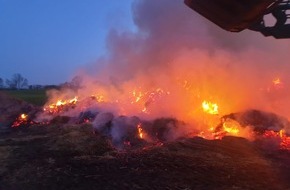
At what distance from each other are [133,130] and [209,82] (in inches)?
217

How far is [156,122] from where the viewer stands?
17.1 m

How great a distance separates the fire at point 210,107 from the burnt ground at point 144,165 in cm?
399

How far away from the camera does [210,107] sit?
18328mm

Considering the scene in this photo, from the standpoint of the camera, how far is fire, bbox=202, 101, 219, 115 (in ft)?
58.4

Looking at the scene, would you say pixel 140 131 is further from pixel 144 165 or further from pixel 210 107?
pixel 144 165

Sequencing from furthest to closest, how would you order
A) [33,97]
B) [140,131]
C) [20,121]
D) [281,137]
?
[33,97], [20,121], [140,131], [281,137]

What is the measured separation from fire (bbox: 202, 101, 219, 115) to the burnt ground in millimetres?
3994

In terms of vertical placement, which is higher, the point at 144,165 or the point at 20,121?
the point at 20,121

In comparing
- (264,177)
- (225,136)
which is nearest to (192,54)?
(225,136)

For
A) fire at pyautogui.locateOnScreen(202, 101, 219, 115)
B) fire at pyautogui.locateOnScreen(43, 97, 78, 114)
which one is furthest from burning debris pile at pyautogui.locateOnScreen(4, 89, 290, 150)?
fire at pyautogui.locateOnScreen(43, 97, 78, 114)

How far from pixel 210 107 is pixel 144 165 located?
8041mm

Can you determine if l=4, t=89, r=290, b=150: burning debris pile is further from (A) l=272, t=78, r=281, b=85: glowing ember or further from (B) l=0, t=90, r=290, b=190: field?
(A) l=272, t=78, r=281, b=85: glowing ember

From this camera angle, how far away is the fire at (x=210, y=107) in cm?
1780

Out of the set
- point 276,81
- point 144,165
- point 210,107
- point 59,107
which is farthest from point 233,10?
point 59,107
